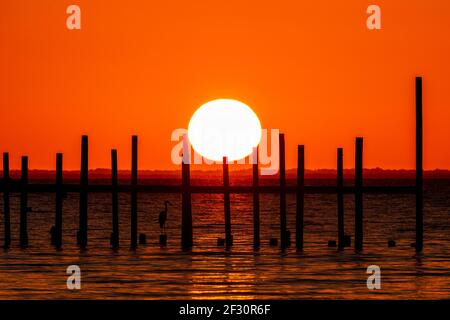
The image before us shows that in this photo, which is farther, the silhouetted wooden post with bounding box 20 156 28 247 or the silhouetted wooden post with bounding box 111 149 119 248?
the silhouetted wooden post with bounding box 20 156 28 247

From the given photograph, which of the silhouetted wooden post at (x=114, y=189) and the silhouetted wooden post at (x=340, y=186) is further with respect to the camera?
the silhouetted wooden post at (x=114, y=189)

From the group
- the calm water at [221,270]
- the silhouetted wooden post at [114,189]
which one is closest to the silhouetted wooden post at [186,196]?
the calm water at [221,270]

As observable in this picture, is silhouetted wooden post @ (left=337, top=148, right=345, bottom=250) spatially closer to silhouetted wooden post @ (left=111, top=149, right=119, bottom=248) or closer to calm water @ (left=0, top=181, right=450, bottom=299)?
calm water @ (left=0, top=181, right=450, bottom=299)

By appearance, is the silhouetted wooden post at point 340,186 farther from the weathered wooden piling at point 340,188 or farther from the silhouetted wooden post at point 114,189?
the silhouetted wooden post at point 114,189

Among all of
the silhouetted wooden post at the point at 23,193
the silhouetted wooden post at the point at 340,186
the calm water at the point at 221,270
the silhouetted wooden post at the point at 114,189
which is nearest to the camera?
the calm water at the point at 221,270

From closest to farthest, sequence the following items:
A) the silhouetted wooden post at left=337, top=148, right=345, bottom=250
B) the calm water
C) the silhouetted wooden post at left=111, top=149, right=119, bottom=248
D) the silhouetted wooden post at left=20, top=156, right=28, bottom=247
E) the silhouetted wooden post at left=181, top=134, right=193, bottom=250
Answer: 1. the calm water
2. the silhouetted wooden post at left=181, top=134, right=193, bottom=250
3. the silhouetted wooden post at left=337, top=148, right=345, bottom=250
4. the silhouetted wooden post at left=111, top=149, right=119, bottom=248
5. the silhouetted wooden post at left=20, top=156, right=28, bottom=247

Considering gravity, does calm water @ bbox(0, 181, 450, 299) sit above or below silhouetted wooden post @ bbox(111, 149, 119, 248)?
below

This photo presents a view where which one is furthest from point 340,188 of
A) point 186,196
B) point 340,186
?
point 186,196

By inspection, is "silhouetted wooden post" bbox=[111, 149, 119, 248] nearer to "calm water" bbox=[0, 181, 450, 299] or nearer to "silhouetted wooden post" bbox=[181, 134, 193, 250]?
"calm water" bbox=[0, 181, 450, 299]

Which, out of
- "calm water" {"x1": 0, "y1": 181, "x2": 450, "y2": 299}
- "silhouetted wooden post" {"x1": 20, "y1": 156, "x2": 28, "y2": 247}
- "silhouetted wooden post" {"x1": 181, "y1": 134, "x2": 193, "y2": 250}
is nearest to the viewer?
"calm water" {"x1": 0, "y1": 181, "x2": 450, "y2": 299}

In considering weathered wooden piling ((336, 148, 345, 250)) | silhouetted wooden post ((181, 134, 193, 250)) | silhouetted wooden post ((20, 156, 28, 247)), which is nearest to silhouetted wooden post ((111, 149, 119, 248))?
silhouetted wooden post ((181, 134, 193, 250))
